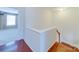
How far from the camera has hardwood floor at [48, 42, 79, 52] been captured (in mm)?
1641

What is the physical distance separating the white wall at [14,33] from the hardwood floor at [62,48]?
43 centimetres

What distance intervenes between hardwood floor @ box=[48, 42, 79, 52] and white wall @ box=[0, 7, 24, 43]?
0.43 m

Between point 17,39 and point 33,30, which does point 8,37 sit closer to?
point 17,39

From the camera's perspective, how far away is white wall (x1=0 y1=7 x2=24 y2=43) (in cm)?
161

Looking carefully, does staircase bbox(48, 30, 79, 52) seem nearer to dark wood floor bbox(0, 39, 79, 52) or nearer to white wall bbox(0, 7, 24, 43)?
dark wood floor bbox(0, 39, 79, 52)

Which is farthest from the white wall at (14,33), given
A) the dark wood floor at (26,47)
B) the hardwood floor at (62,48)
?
the hardwood floor at (62,48)

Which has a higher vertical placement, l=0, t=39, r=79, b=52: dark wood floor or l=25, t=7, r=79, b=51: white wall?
l=25, t=7, r=79, b=51: white wall

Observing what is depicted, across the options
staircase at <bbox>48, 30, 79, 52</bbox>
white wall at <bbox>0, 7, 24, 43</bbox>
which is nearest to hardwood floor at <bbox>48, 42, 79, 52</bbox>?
staircase at <bbox>48, 30, 79, 52</bbox>

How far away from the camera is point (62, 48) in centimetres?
167

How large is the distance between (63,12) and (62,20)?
100 mm

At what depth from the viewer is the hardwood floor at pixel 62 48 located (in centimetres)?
164
